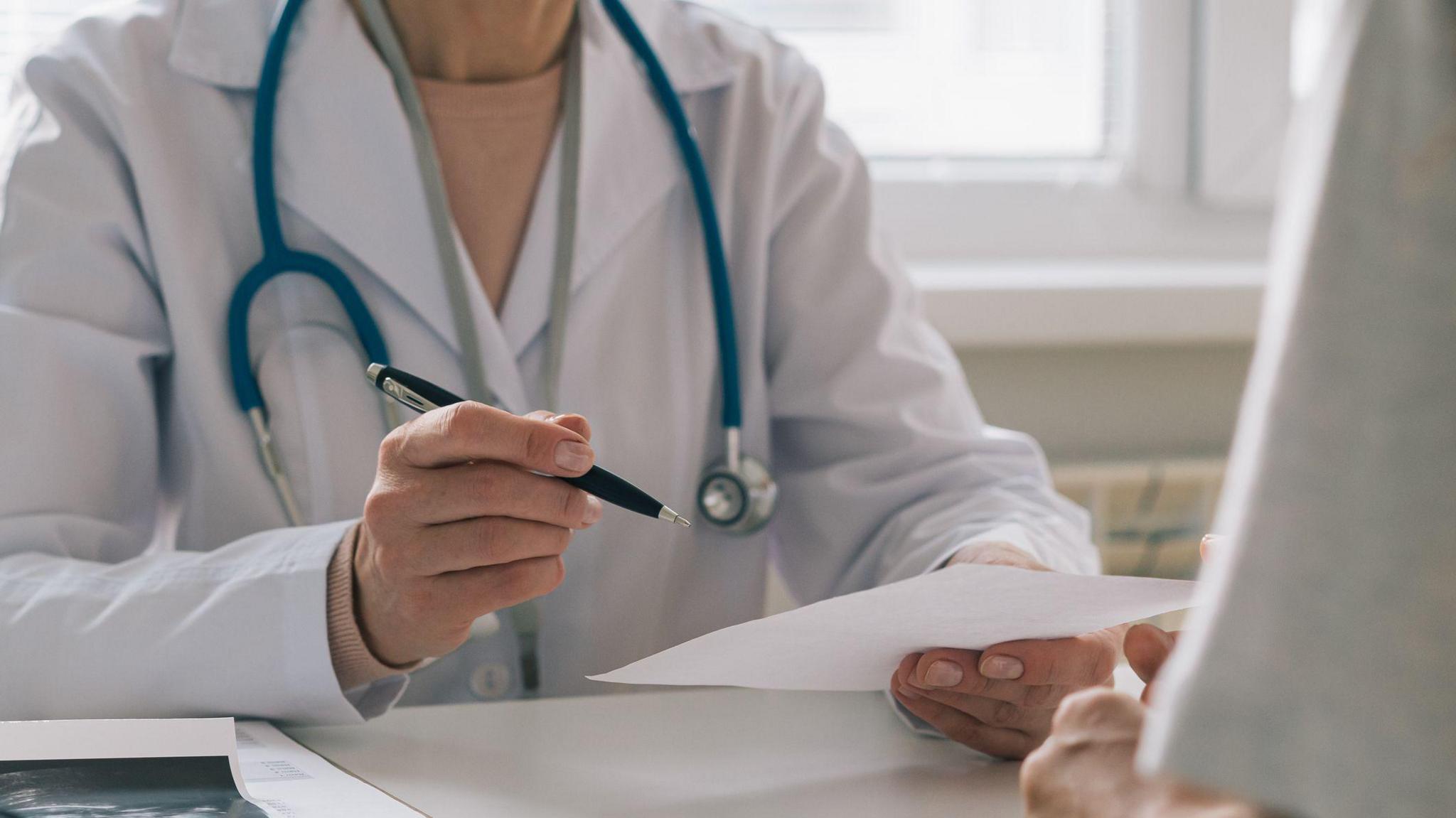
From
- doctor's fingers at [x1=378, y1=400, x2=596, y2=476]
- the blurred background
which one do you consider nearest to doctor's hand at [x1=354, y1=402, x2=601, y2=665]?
doctor's fingers at [x1=378, y1=400, x2=596, y2=476]

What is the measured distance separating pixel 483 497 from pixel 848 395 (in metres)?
0.46

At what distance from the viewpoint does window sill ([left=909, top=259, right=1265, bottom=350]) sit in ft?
4.38

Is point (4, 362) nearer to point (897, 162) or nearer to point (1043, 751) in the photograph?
point (1043, 751)

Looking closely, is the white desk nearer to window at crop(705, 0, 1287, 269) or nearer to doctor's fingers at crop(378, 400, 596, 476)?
doctor's fingers at crop(378, 400, 596, 476)

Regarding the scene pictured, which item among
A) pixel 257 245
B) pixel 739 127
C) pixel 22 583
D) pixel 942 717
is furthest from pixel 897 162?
pixel 22 583

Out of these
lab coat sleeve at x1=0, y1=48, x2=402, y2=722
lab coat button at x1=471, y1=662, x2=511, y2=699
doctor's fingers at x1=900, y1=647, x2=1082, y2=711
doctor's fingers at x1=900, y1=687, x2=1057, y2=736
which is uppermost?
lab coat sleeve at x1=0, y1=48, x2=402, y2=722

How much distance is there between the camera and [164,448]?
3.05ft

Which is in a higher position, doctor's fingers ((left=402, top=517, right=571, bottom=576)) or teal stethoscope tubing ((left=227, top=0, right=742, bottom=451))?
teal stethoscope tubing ((left=227, top=0, right=742, bottom=451))

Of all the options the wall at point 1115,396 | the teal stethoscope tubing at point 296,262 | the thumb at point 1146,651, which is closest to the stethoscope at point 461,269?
the teal stethoscope tubing at point 296,262

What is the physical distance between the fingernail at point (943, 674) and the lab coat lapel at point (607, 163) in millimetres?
430

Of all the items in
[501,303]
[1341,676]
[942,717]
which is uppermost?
[1341,676]

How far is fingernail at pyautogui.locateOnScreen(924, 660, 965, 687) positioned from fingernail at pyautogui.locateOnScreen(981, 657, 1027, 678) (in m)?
0.01

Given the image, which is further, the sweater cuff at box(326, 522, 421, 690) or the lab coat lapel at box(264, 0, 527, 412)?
the lab coat lapel at box(264, 0, 527, 412)

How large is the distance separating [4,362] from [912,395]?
65 centimetres
